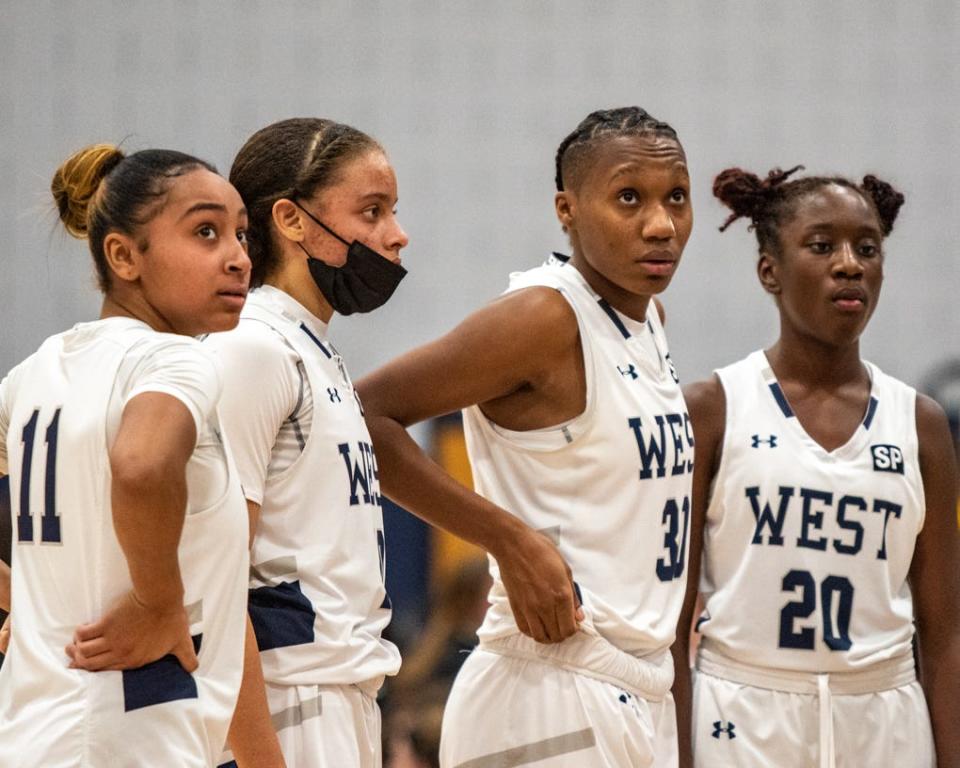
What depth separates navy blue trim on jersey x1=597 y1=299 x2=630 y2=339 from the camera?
2.96 metres

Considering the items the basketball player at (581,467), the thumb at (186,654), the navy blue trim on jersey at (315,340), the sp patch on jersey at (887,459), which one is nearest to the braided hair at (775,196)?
the sp patch on jersey at (887,459)

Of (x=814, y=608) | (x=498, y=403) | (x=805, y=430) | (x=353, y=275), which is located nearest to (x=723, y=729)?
(x=814, y=608)

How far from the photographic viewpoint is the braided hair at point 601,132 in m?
2.97

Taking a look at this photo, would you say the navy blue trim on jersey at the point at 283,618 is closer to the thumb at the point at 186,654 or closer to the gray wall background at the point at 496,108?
the thumb at the point at 186,654

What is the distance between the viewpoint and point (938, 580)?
132 inches

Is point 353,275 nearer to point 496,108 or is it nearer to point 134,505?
point 134,505

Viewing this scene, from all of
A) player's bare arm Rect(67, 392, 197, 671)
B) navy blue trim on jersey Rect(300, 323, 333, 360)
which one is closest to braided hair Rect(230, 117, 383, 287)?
navy blue trim on jersey Rect(300, 323, 333, 360)

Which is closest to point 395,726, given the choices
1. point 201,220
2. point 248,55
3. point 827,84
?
point 248,55

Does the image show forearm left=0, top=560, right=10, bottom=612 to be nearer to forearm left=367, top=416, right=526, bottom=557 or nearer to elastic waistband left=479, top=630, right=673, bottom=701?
forearm left=367, top=416, right=526, bottom=557

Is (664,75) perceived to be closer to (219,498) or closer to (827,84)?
(827,84)

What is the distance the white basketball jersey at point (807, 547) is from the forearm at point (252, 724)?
1.29 m

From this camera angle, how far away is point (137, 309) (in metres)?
2.26

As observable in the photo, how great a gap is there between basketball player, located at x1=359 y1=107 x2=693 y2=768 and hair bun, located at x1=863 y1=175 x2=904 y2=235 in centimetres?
81

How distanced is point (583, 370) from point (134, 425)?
1.11 metres
